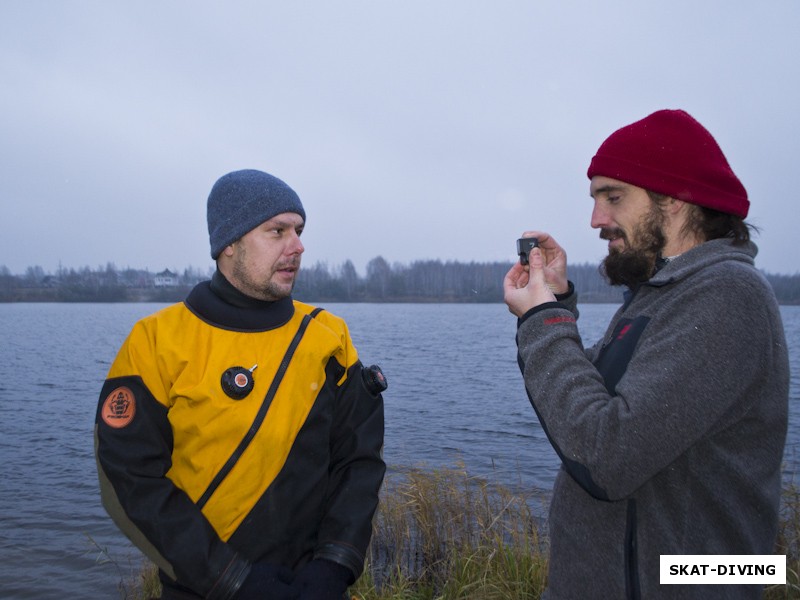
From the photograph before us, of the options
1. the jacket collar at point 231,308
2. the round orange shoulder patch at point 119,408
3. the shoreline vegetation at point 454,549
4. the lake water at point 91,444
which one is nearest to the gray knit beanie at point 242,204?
the jacket collar at point 231,308

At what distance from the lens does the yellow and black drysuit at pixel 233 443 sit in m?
2.19

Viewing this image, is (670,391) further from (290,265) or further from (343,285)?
(343,285)

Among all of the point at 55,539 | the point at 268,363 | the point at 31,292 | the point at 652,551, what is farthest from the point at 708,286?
the point at 31,292

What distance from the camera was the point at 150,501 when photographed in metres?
2.17

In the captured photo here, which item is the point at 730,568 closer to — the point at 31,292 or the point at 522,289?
the point at 522,289

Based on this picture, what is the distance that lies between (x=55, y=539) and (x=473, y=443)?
7474mm

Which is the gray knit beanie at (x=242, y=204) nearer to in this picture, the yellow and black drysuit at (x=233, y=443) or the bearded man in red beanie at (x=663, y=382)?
the yellow and black drysuit at (x=233, y=443)

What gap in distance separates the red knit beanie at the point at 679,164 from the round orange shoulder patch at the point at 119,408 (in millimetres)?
1877

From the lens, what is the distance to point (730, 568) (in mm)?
1726

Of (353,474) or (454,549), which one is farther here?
(454,549)

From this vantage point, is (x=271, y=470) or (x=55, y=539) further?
(x=55, y=539)

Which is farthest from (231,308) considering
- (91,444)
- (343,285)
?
(343,285)

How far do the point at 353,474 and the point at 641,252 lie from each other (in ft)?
4.76

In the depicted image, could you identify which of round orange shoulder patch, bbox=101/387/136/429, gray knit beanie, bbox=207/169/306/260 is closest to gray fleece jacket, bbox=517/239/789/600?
gray knit beanie, bbox=207/169/306/260
